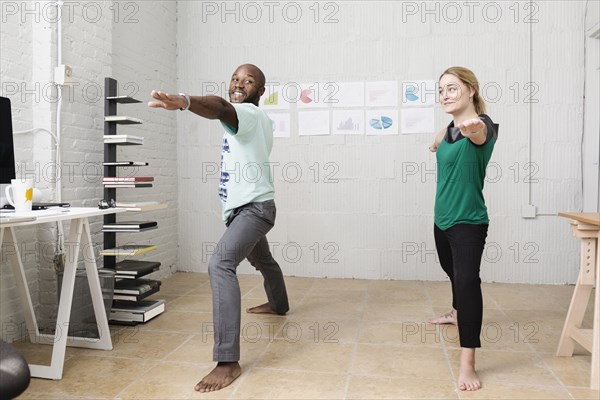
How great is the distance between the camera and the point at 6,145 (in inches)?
86.9

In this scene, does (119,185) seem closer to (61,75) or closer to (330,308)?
(61,75)

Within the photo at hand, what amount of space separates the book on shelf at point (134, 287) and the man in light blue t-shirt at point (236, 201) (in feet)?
3.06

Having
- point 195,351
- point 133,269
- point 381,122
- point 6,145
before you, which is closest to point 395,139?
point 381,122

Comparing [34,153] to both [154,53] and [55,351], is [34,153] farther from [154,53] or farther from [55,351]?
[154,53]

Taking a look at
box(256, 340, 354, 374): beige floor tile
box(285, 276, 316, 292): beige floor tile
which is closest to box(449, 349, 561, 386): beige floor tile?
box(256, 340, 354, 374): beige floor tile

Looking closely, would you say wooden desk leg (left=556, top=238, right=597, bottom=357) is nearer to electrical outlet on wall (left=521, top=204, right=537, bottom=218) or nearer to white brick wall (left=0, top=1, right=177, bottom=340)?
electrical outlet on wall (left=521, top=204, right=537, bottom=218)

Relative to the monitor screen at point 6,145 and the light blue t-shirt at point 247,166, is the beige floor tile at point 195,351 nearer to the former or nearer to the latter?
the light blue t-shirt at point 247,166

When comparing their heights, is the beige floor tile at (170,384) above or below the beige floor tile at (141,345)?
below

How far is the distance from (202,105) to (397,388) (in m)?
1.38

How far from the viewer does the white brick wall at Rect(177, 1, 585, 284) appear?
390 centimetres

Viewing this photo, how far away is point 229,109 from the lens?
2.02m

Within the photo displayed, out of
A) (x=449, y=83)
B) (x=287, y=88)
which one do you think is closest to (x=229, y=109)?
(x=449, y=83)

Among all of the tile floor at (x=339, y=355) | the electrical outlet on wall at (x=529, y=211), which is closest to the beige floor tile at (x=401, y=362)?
the tile floor at (x=339, y=355)

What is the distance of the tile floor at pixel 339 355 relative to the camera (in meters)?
2.03
